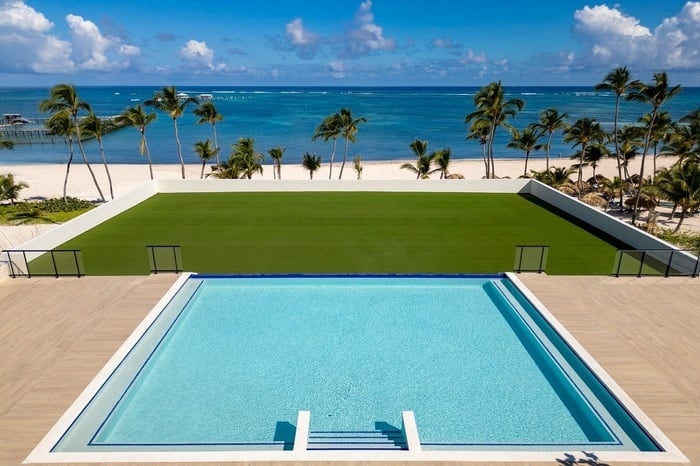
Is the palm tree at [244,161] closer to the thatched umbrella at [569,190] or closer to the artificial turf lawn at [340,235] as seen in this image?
the artificial turf lawn at [340,235]

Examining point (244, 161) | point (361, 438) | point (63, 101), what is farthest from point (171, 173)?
point (361, 438)

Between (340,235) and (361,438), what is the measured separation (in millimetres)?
11358

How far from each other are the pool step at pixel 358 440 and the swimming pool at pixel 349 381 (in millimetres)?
31

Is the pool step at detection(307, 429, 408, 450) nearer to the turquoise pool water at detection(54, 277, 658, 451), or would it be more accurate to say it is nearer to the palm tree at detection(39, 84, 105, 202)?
the turquoise pool water at detection(54, 277, 658, 451)

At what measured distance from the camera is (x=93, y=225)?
19.9m

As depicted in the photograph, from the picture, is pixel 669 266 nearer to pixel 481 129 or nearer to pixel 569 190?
pixel 569 190

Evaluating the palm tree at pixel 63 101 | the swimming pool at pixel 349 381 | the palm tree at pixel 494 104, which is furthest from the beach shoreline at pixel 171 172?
the swimming pool at pixel 349 381

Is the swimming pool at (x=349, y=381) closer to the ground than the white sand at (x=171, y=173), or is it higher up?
higher up

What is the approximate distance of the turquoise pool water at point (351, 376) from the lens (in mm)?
8258

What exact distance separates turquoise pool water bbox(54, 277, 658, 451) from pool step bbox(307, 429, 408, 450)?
0.21 meters

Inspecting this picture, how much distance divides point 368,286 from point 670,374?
782 centimetres

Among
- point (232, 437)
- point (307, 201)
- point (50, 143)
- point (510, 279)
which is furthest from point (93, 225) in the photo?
point (50, 143)

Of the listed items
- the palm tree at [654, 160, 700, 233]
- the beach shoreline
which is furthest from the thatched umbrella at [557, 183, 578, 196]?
the beach shoreline

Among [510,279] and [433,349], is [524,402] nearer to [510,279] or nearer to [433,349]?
[433,349]
